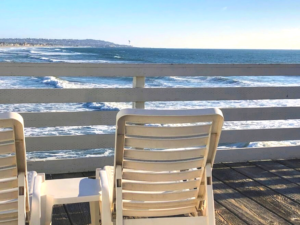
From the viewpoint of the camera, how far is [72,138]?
124 inches

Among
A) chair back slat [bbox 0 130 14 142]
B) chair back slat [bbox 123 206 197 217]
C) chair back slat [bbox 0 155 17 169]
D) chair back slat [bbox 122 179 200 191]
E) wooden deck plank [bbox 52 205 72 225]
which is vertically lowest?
wooden deck plank [bbox 52 205 72 225]

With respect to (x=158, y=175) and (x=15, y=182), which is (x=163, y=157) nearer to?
(x=158, y=175)

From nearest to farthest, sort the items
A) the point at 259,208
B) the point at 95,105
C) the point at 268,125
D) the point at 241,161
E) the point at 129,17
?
the point at 259,208 < the point at 241,161 < the point at 268,125 < the point at 95,105 < the point at 129,17

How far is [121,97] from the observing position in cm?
316

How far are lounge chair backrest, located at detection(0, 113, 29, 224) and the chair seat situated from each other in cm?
14

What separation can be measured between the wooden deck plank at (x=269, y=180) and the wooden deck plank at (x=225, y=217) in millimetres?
614

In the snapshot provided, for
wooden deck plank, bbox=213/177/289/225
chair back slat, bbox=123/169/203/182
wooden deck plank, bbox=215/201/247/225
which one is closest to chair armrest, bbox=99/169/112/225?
chair back slat, bbox=123/169/203/182

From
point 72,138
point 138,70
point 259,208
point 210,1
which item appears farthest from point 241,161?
point 210,1

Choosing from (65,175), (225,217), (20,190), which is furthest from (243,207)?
(20,190)

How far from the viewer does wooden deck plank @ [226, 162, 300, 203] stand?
114 inches

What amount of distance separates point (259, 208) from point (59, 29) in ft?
136

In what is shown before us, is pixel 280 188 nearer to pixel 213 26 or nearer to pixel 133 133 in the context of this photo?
pixel 133 133

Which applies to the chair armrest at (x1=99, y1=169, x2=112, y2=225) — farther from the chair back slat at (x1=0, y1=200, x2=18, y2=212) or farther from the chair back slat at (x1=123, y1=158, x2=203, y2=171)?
the chair back slat at (x1=0, y1=200, x2=18, y2=212)

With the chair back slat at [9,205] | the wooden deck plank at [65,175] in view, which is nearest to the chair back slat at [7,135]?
the chair back slat at [9,205]
